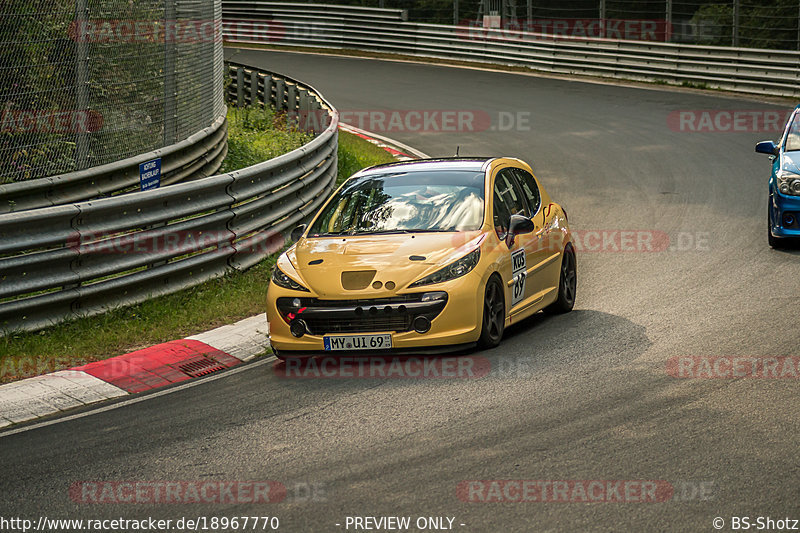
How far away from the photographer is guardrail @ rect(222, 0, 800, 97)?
1104 inches

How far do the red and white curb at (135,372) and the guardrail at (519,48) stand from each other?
20560 mm

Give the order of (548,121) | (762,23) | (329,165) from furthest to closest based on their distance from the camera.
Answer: (762,23) < (548,121) < (329,165)

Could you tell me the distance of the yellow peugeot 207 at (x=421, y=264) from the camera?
8883mm

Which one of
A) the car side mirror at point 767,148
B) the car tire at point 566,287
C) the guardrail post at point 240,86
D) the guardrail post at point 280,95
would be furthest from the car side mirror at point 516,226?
the guardrail post at point 240,86

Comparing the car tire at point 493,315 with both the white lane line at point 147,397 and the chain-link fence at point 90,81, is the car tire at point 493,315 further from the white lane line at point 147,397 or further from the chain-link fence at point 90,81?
the chain-link fence at point 90,81

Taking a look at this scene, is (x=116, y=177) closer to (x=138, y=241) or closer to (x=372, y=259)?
(x=138, y=241)

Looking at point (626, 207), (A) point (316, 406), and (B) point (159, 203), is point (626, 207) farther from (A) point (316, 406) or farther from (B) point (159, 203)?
(A) point (316, 406)

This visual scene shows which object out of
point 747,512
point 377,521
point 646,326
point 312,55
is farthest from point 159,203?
point 312,55

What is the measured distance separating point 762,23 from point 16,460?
84.8 feet

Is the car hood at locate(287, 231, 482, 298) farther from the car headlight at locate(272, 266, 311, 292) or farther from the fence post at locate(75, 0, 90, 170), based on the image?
the fence post at locate(75, 0, 90, 170)

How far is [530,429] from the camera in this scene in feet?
23.4

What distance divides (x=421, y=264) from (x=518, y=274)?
1130 mm

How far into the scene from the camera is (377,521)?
572 centimetres

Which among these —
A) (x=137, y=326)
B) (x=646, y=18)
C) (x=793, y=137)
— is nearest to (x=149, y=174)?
(x=137, y=326)
